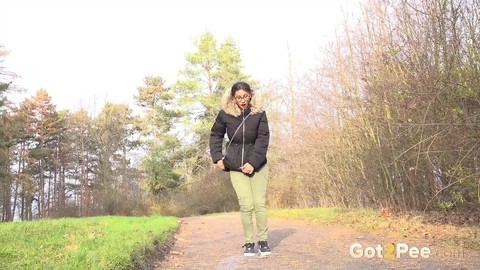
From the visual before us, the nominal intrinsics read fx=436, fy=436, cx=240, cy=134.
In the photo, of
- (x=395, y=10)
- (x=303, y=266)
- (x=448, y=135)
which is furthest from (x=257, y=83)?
(x=303, y=266)

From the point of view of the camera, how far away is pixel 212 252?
579cm

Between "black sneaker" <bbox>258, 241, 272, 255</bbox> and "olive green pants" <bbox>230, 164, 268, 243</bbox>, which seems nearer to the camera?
"black sneaker" <bbox>258, 241, 272, 255</bbox>

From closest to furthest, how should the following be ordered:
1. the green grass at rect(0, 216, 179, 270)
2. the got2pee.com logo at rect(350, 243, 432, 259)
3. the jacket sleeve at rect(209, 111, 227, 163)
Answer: the green grass at rect(0, 216, 179, 270)
the got2pee.com logo at rect(350, 243, 432, 259)
the jacket sleeve at rect(209, 111, 227, 163)

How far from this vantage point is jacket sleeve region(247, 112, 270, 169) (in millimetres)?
5102

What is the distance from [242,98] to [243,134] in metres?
0.43

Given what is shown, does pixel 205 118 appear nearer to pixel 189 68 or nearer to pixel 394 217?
pixel 189 68

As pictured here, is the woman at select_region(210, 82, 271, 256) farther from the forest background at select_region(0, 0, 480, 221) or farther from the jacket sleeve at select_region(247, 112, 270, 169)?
the forest background at select_region(0, 0, 480, 221)

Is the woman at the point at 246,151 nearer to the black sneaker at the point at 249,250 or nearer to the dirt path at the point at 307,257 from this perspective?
the black sneaker at the point at 249,250

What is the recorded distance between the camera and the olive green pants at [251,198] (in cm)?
521

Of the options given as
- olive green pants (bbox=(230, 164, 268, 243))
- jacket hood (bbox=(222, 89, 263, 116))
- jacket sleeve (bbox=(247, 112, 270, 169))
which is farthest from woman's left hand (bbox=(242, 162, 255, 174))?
jacket hood (bbox=(222, 89, 263, 116))

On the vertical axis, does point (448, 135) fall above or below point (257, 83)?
below

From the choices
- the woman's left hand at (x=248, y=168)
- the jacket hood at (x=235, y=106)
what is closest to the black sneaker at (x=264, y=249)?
the woman's left hand at (x=248, y=168)

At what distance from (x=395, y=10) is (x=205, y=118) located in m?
25.4

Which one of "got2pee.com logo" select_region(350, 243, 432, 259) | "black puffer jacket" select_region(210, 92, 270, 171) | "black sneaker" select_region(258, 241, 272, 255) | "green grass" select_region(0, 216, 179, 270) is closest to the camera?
"green grass" select_region(0, 216, 179, 270)
